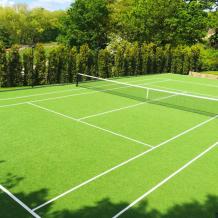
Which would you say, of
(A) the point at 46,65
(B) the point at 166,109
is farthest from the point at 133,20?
(B) the point at 166,109

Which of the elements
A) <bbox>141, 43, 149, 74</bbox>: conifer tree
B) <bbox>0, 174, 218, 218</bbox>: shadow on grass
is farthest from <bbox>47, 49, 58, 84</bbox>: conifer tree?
<bbox>0, 174, 218, 218</bbox>: shadow on grass

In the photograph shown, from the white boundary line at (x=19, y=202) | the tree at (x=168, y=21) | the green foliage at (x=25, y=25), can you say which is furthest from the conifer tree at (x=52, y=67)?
the green foliage at (x=25, y=25)

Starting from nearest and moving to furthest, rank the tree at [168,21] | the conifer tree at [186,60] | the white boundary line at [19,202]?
the white boundary line at [19,202], the conifer tree at [186,60], the tree at [168,21]

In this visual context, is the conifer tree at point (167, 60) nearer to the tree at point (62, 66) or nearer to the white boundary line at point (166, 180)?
the tree at point (62, 66)

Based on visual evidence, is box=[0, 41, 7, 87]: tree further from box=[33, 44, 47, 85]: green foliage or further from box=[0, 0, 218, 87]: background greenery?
box=[33, 44, 47, 85]: green foliage

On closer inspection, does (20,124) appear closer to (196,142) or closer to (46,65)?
(196,142)

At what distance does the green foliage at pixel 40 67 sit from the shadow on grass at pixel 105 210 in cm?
1630

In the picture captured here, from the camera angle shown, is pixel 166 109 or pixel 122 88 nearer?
pixel 166 109

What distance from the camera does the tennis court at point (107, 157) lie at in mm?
6812

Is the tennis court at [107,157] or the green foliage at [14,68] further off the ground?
the green foliage at [14,68]

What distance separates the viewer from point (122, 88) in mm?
20219

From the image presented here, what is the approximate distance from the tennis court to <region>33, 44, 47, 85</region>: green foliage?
19.5ft

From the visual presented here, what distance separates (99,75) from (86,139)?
16.1m

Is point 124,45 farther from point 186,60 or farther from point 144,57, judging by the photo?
point 186,60
